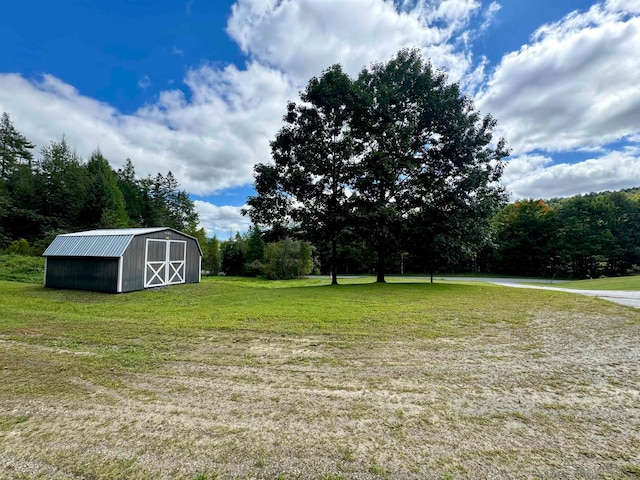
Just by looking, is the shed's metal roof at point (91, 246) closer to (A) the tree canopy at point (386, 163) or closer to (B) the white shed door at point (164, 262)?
(B) the white shed door at point (164, 262)

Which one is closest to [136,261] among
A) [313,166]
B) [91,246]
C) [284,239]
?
[91,246]

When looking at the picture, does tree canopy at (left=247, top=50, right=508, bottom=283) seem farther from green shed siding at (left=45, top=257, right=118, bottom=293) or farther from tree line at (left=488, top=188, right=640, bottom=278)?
tree line at (left=488, top=188, right=640, bottom=278)

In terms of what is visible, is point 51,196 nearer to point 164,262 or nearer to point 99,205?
point 99,205

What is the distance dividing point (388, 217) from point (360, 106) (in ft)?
22.9

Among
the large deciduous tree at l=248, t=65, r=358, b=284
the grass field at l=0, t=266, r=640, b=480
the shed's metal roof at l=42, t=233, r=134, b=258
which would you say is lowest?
the grass field at l=0, t=266, r=640, b=480

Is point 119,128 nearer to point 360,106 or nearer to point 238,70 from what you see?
point 238,70

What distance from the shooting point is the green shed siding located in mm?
13297

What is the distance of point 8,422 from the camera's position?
9.34 ft

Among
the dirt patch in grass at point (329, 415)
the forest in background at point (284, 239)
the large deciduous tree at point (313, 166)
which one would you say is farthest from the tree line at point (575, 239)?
the dirt patch in grass at point (329, 415)

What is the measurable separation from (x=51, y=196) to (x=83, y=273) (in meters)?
31.4

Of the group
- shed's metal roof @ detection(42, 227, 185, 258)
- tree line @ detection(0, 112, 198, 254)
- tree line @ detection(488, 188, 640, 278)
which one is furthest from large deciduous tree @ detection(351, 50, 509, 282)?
tree line @ detection(0, 112, 198, 254)

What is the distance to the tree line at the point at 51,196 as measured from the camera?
3152cm

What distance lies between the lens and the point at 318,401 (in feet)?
10.9

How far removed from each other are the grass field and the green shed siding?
22.5ft
